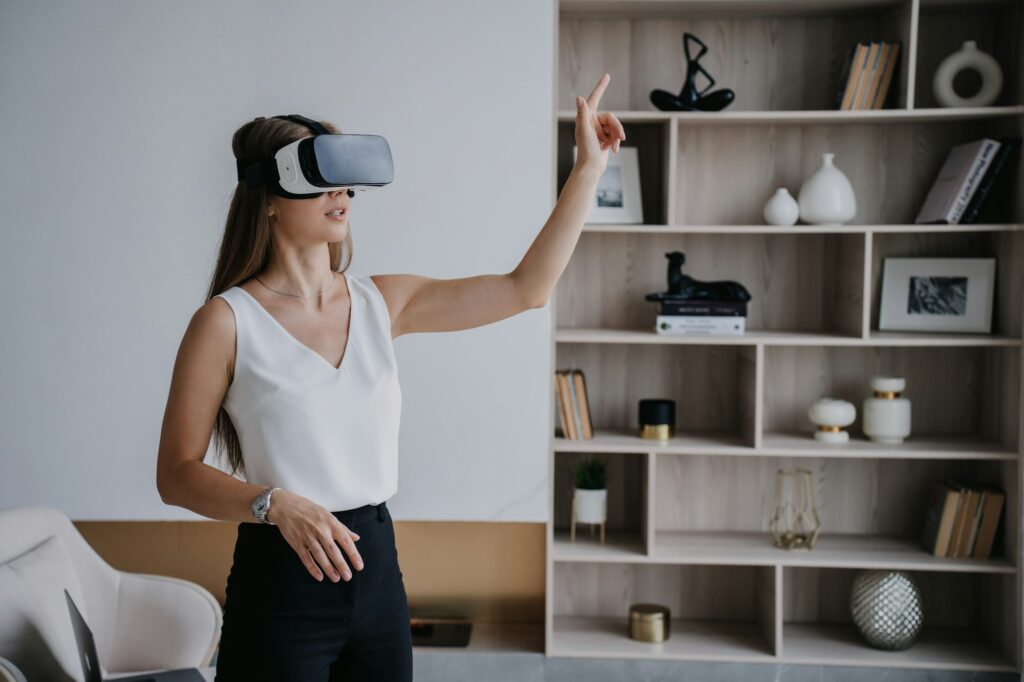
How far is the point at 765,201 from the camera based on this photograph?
3.14m

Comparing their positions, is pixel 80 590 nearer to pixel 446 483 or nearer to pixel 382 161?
pixel 446 483

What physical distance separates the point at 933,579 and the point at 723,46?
1861 millimetres

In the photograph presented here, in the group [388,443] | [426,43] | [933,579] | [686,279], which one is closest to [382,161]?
[388,443]

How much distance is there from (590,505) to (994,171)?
1.55 metres

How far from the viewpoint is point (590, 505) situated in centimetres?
302

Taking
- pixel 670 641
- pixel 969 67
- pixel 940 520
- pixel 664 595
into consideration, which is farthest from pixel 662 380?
pixel 969 67

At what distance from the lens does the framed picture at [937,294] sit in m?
2.96

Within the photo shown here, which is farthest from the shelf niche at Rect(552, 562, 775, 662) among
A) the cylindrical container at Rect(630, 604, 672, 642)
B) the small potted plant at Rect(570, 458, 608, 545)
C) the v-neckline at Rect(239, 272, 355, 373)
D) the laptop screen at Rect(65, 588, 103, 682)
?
the v-neckline at Rect(239, 272, 355, 373)

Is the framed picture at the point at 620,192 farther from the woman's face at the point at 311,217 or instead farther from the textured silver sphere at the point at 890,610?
the woman's face at the point at 311,217

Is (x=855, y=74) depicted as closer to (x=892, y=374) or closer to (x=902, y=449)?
(x=892, y=374)

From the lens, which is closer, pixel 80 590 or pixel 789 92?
pixel 80 590

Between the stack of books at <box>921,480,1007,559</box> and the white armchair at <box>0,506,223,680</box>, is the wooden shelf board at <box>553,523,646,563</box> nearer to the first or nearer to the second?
the stack of books at <box>921,480,1007,559</box>

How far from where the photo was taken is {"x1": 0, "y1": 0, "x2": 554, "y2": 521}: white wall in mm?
2689

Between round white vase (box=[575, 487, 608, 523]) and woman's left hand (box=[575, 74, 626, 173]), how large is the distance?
5.48ft
